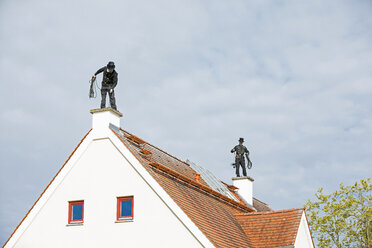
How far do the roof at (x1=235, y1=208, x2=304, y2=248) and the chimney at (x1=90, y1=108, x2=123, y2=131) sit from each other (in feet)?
25.7

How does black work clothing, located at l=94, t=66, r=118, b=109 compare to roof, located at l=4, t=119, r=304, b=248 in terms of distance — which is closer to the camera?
roof, located at l=4, t=119, r=304, b=248

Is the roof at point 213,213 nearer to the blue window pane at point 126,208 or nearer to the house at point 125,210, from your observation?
the house at point 125,210

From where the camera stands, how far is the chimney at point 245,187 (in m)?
36.2

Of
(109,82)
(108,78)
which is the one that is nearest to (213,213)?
(109,82)

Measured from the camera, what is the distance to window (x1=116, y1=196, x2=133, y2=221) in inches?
936

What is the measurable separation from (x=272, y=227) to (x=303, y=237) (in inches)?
82.3

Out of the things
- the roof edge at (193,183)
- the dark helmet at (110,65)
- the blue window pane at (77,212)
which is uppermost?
the dark helmet at (110,65)

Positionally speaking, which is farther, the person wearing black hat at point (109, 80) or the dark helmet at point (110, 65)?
the dark helmet at point (110, 65)

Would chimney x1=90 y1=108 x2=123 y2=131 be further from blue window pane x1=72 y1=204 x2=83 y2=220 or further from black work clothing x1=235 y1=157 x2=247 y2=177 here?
black work clothing x1=235 y1=157 x2=247 y2=177

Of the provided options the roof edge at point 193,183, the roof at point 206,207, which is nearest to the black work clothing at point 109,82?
the roof at point 206,207

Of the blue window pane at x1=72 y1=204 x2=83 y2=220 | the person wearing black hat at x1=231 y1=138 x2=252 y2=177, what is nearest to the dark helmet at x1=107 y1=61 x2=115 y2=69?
the blue window pane at x1=72 y1=204 x2=83 y2=220

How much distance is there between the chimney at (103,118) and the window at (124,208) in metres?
3.30

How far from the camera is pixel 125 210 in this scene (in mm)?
23938

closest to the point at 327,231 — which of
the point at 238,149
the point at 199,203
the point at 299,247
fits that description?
the point at 238,149
